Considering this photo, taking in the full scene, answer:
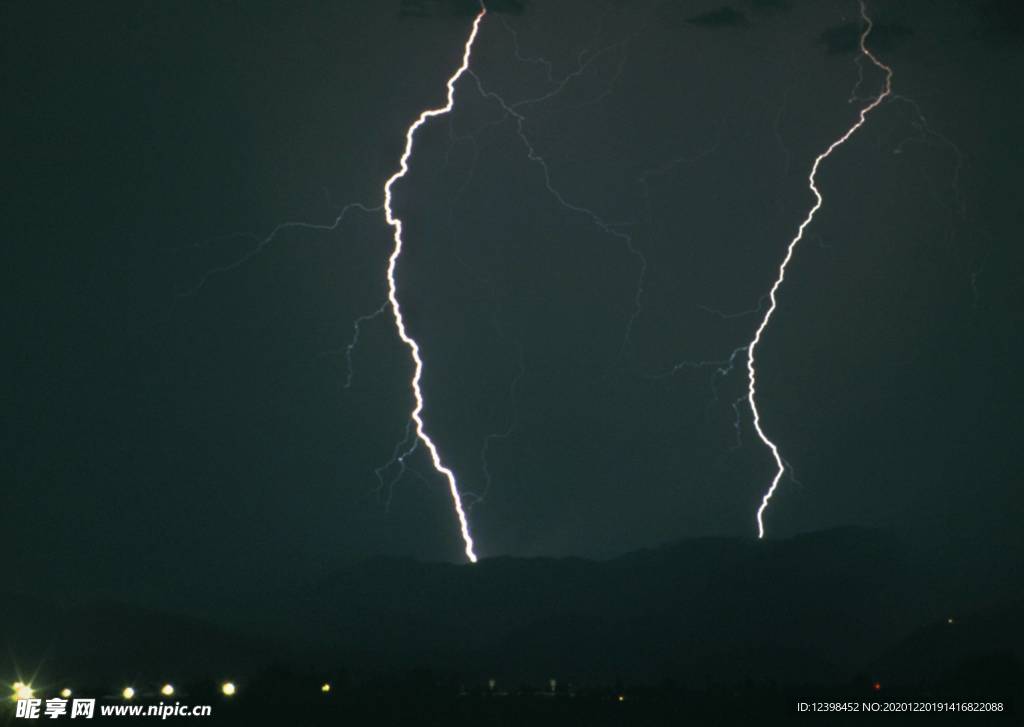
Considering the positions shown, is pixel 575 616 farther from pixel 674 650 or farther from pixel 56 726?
pixel 56 726

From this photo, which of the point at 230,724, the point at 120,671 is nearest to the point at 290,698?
the point at 230,724

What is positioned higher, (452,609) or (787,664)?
(452,609)

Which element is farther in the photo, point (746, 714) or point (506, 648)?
point (506, 648)

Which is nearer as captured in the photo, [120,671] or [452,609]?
[120,671]

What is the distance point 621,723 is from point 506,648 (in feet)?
67.6

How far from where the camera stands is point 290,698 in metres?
17.3

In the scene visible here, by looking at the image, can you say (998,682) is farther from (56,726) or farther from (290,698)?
(56,726)

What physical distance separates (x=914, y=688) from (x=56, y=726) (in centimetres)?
1360

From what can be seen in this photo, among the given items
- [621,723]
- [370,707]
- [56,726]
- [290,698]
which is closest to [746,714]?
[621,723]

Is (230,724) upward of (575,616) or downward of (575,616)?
downward

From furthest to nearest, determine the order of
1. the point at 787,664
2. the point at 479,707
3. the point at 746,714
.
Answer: the point at 787,664, the point at 479,707, the point at 746,714

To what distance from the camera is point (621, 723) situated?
49.1 ft

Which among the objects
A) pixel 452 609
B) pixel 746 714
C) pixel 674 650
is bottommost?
pixel 746 714

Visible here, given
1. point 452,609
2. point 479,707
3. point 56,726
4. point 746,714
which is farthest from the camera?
point 452,609
